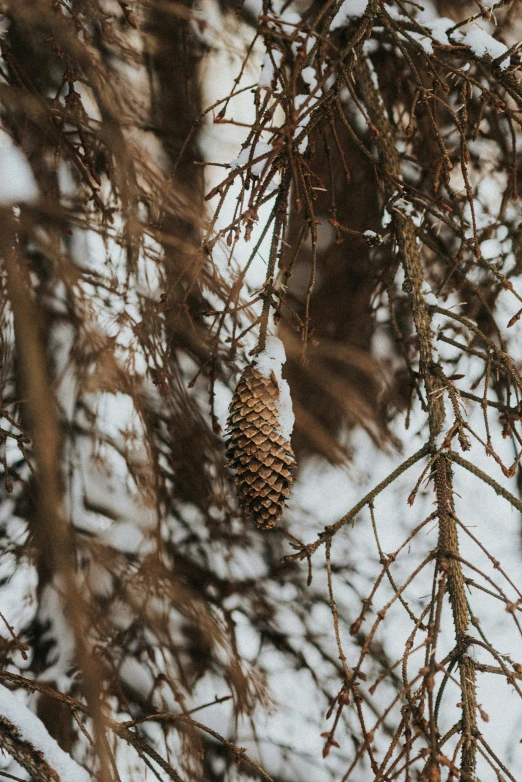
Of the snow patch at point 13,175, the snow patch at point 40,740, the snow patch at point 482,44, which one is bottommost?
the snow patch at point 40,740

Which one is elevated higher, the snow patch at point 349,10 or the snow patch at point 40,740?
the snow patch at point 349,10

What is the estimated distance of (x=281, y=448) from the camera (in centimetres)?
102

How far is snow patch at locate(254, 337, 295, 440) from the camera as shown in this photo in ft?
3.18

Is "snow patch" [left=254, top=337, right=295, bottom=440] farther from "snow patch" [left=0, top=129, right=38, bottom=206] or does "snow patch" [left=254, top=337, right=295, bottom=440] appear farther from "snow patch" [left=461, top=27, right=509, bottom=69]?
"snow patch" [left=0, top=129, right=38, bottom=206]

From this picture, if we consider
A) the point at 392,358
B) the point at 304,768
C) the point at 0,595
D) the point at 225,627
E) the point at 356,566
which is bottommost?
the point at 0,595

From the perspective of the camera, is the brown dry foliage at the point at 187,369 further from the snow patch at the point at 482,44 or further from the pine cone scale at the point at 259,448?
the pine cone scale at the point at 259,448

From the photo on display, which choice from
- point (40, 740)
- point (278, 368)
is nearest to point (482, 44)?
point (278, 368)

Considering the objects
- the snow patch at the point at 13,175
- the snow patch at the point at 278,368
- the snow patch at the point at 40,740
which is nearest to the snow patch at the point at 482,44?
the snow patch at the point at 278,368

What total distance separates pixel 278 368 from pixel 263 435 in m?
0.11

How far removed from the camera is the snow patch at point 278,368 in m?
0.97

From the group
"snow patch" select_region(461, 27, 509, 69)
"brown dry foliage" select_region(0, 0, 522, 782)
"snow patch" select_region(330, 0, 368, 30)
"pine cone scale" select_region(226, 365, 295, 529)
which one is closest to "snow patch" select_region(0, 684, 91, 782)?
"brown dry foliage" select_region(0, 0, 522, 782)

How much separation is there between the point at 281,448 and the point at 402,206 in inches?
21.1

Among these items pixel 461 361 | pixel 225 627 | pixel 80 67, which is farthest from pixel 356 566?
pixel 80 67

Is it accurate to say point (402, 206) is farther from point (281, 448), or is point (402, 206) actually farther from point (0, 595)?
point (0, 595)
